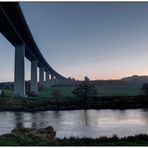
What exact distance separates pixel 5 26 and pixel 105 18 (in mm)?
13614

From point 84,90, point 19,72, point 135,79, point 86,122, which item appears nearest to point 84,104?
point 84,90

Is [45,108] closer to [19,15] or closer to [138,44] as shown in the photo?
[19,15]

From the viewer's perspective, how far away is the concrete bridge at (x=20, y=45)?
3028 cm

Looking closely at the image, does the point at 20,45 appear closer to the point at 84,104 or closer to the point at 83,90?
the point at 84,104

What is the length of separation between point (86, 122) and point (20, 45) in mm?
20257

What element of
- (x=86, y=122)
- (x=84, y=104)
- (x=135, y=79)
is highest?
(x=135, y=79)

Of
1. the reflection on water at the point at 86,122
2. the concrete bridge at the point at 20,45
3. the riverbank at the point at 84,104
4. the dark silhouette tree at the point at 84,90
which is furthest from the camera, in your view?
the concrete bridge at the point at 20,45

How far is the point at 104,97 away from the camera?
86.9 feet

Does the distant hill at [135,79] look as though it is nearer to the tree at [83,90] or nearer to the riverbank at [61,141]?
the tree at [83,90]

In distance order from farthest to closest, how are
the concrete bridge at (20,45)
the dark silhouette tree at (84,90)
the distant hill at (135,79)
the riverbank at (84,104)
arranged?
the concrete bridge at (20,45) → the riverbank at (84,104) → the dark silhouette tree at (84,90) → the distant hill at (135,79)

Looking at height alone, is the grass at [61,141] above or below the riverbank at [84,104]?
below

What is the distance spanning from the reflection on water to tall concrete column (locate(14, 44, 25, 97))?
1085 centimetres

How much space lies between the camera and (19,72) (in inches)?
1694

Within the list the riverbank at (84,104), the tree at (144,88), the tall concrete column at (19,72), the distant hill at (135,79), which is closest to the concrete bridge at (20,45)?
the tall concrete column at (19,72)
